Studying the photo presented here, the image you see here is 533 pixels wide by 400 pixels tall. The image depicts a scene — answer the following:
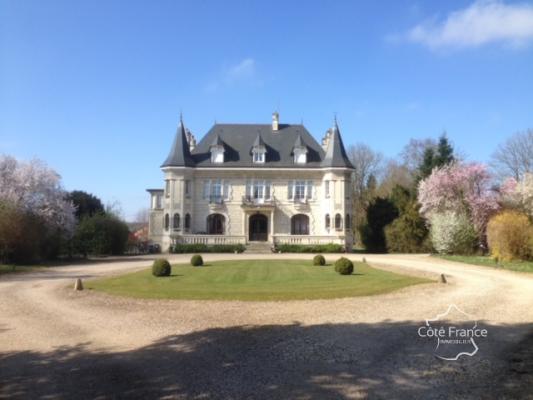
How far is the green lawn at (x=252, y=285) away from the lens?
1340cm

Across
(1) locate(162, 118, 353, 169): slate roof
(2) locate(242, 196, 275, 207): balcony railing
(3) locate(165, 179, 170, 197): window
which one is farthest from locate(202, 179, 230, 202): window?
(3) locate(165, 179, 170, 197): window

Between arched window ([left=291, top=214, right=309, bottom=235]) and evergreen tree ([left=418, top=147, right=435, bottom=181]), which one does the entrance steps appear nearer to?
arched window ([left=291, top=214, right=309, bottom=235])

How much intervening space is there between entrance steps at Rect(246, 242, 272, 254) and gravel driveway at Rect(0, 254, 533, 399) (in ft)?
91.8

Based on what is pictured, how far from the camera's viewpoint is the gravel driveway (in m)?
6.18

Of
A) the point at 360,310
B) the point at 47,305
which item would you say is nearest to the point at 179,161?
the point at 47,305

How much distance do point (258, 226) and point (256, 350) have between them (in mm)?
39475

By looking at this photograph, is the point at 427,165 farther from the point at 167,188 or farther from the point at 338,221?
the point at 167,188

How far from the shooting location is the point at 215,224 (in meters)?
47.5

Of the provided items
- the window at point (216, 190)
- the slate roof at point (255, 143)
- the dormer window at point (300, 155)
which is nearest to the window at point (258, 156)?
the slate roof at point (255, 143)

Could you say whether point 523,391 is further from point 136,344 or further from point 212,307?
point 212,307

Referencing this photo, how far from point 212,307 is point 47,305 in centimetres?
473

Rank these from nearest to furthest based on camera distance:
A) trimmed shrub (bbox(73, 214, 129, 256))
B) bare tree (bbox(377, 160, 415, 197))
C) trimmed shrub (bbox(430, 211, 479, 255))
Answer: trimmed shrub (bbox(430, 211, 479, 255)) < trimmed shrub (bbox(73, 214, 129, 256)) < bare tree (bbox(377, 160, 415, 197))

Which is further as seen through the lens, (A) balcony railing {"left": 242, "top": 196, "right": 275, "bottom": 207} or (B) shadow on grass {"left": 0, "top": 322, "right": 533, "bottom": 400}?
(A) balcony railing {"left": 242, "top": 196, "right": 275, "bottom": 207}

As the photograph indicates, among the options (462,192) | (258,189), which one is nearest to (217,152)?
(258,189)
